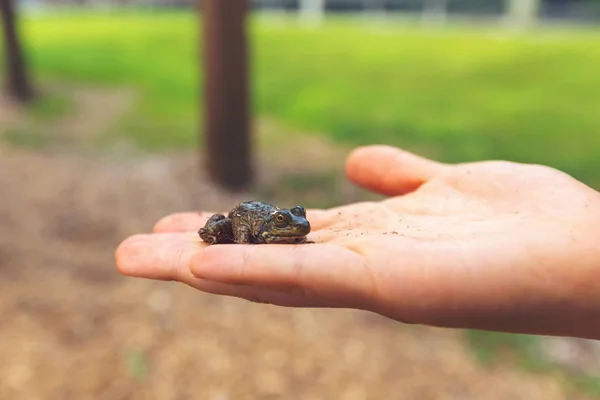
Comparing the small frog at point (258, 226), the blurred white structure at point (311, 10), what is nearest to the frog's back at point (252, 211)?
the small frog at point (258, 226)

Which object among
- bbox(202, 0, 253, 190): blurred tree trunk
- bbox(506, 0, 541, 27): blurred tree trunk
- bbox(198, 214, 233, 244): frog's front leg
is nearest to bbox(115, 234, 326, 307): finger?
bbox(198, 214, 233, 244): frog's front leg

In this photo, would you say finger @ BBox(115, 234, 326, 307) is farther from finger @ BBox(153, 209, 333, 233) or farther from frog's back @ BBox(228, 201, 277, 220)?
finger @ BBox(153, 209, 333, 233)

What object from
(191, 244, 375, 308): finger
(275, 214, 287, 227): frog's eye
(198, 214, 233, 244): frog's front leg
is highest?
(191, 244, 375, 308): finger

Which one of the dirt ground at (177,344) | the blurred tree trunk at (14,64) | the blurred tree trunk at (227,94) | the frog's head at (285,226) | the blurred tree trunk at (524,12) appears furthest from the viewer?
the blurred tree trunk at (524,12)

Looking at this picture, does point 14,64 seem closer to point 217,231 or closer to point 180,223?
point 180,223

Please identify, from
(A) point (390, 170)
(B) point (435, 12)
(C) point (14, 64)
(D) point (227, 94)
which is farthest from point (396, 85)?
(B) point (435, 12)

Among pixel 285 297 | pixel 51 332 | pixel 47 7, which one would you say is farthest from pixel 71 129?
pixel 47 7

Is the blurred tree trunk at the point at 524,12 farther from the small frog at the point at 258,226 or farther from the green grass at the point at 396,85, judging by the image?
the small frog at the point at 258,226
